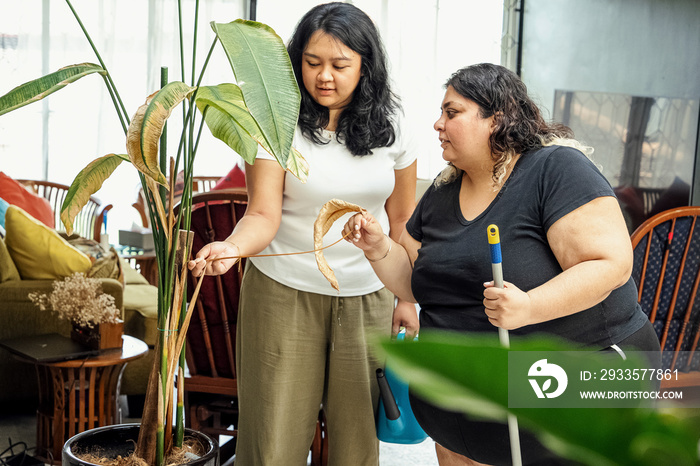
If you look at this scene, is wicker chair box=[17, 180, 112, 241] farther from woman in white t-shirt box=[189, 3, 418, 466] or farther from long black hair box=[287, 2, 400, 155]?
long black hair box=[287, 2, 400, 155]

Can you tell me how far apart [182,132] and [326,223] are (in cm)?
33

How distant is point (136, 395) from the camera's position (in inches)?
121

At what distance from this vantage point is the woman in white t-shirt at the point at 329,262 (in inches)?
60.2

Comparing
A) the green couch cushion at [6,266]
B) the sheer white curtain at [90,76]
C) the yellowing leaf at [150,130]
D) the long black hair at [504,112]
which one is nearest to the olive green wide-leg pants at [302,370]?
the long black hair at [504,112]

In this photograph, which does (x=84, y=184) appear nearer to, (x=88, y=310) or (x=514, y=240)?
(x=514, y=240)

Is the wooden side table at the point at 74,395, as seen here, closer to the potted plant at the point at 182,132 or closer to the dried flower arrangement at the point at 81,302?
the dried flower arrangement at the point at 81,302

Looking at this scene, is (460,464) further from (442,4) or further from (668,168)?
(442,4)

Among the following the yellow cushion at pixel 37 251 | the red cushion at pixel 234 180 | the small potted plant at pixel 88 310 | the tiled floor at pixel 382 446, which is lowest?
the tiled floor at pixel 382 446

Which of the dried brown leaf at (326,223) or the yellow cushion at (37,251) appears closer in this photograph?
the dried brown leaf at (326,223)

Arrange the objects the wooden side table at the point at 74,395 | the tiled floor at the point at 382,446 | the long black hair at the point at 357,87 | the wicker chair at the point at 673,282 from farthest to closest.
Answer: the tiled floor at the point at 382,446
the wooden side table at the point at 74,395
the wicker chair at the point at 673,282
the long black hair at the point at 357,87

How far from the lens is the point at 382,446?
9.36ft

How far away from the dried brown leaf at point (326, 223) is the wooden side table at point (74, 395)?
126 cm

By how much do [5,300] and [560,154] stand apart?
89.7 inches

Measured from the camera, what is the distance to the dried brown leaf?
1.36 metres
